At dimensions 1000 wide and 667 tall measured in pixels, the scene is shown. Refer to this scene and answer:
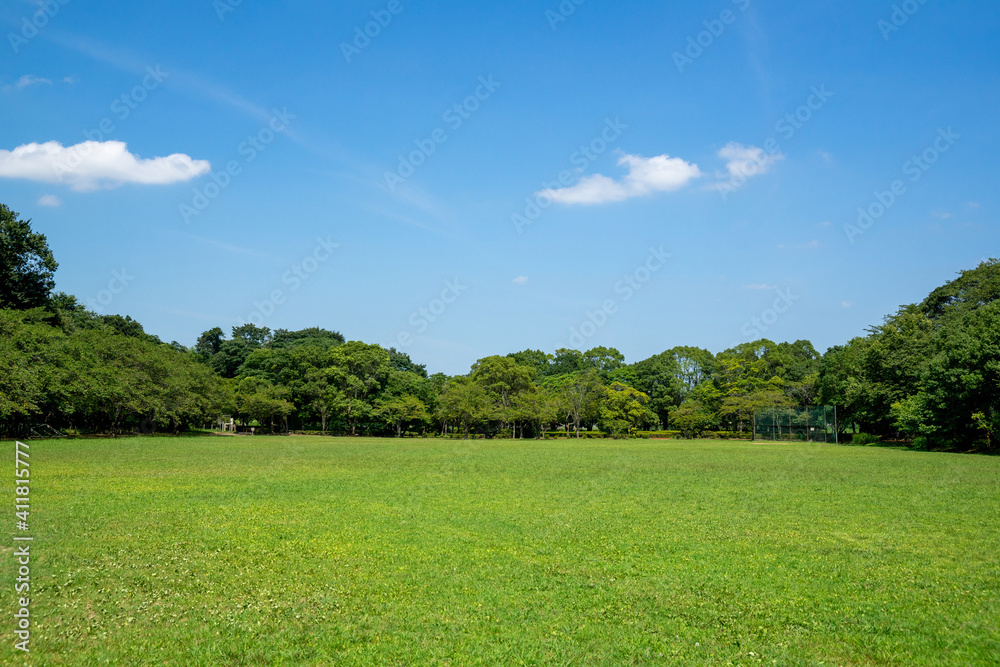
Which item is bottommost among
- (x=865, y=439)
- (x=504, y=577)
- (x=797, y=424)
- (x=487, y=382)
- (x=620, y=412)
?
(x=865, y=439)

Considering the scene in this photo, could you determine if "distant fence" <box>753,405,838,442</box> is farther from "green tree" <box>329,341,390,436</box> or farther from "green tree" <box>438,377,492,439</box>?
"green tree" <box>329,341,390,436</box>

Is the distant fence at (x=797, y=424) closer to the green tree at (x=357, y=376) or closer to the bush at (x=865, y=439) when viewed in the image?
the bush at (x=865, y=439)

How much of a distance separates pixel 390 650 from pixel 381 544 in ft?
14.8

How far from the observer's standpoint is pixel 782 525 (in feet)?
40.8

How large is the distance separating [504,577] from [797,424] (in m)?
59.3

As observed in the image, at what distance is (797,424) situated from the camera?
60.3 meters

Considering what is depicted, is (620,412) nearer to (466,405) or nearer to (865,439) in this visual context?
(466,405)

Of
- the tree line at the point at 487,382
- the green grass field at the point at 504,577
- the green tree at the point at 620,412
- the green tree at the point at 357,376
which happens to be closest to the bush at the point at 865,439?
the tree line at the point at 487,382

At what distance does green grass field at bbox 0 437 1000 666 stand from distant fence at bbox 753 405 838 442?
1761 inches

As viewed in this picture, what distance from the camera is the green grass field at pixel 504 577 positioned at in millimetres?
6070

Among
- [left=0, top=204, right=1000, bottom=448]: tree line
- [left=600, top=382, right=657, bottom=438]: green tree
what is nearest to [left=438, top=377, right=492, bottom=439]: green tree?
[left=0, top=204, right=1000, bottom=448]: tree line

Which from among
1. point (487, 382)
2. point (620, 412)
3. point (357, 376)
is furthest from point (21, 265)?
point (620, 412)

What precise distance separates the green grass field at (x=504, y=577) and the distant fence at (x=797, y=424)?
44724 millimetres

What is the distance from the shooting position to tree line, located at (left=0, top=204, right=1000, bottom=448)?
3922 centimetres
